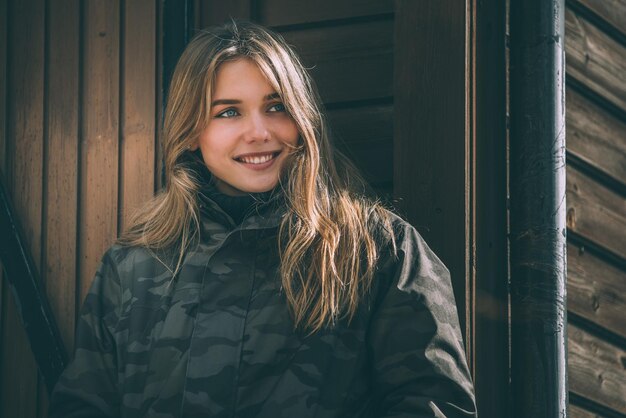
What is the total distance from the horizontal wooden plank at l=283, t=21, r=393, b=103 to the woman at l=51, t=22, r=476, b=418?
30 centimetres

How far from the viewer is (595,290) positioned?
3.80 meters

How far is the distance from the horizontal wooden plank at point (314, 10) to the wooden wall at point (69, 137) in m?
0.43

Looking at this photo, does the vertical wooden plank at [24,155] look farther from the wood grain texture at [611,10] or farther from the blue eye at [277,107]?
the wood grain texture at [611,10]

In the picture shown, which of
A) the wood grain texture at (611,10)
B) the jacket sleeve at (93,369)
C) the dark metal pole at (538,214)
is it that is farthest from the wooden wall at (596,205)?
the jacket sleeve at (93,369)

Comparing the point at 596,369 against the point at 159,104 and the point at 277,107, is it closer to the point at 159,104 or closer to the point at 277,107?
the point at 277,107

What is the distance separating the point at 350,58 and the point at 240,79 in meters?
0.51

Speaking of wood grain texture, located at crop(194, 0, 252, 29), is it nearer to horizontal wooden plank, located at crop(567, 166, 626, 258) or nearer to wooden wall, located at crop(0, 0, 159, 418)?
wooden wall, located at crop(0, 0, 159, 418)

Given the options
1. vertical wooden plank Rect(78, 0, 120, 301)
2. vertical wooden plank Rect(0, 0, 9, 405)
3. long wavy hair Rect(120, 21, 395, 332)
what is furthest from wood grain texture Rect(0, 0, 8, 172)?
long wavy hair Rect(120, 21, 395, 332)

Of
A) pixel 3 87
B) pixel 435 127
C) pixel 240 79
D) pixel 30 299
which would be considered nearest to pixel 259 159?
pixel 240 79

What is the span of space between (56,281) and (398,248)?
1.55 metres

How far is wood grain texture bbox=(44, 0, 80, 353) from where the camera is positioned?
3.67 metres

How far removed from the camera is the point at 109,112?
3.62 m

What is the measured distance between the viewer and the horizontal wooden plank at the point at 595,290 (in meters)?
3.67

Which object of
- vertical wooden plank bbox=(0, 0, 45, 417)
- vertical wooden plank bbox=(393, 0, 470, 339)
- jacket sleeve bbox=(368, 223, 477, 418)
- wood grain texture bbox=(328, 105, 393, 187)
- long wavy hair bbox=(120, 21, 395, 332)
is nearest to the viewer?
jacket sleeve bbox=(368, 223, 477, 418)
